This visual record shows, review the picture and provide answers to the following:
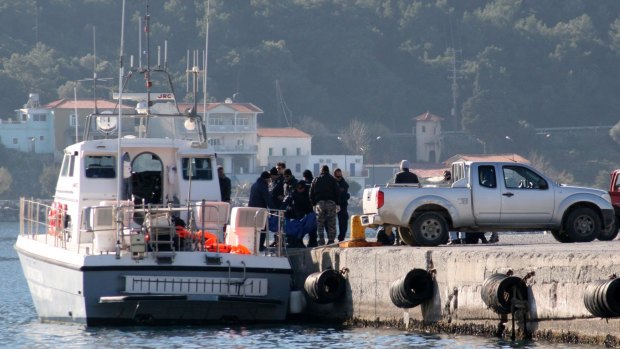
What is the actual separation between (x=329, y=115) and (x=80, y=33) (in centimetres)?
2749

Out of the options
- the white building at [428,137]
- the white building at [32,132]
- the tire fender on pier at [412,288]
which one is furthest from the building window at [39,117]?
the tire fender on pier at [412,288]

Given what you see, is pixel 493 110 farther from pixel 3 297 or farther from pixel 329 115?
pixel 3 297

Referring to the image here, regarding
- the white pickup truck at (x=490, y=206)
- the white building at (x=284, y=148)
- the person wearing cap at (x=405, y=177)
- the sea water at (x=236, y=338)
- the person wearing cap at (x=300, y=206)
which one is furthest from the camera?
the white building at (x=284, y=148)

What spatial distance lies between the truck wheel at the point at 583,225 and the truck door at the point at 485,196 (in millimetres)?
1125

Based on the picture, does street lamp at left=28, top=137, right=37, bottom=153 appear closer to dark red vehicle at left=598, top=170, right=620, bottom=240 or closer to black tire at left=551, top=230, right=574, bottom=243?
dark red vehicle at left=598, top=170, right=620, bottom=240

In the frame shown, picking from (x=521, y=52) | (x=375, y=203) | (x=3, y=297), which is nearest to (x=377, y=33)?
(x=521, y=52)

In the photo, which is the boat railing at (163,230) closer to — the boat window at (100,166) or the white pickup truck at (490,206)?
the boat window at (100,166)

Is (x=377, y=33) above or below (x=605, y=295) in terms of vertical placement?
above

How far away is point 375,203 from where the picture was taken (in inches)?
943

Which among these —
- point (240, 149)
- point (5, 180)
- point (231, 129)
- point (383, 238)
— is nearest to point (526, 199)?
point (383, 238)

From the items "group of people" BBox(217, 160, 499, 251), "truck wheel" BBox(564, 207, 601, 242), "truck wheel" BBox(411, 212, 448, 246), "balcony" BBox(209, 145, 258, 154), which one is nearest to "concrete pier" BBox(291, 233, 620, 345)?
"group of people" BBox(217, 160, 499, 251)

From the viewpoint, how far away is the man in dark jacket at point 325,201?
25.4 meters

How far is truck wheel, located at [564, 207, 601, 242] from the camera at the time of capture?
80.1 ft

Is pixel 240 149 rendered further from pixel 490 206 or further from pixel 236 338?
pixel 236 338
